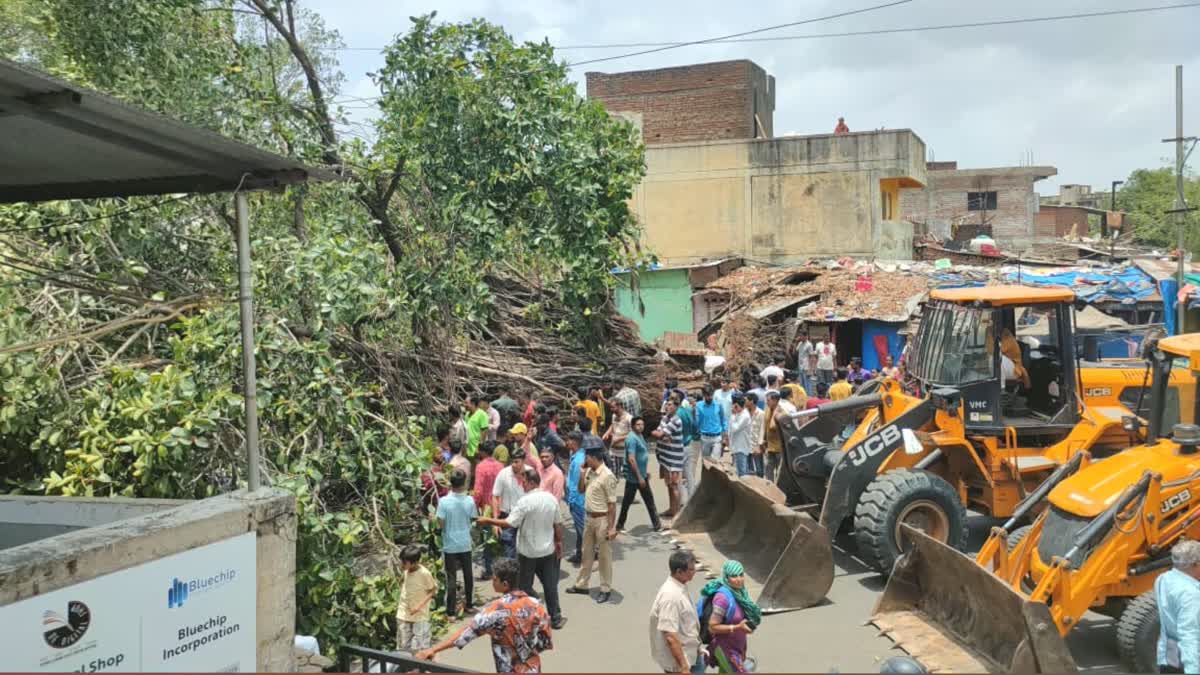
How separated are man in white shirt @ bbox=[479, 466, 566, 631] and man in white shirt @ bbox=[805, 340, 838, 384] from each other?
12865 mm

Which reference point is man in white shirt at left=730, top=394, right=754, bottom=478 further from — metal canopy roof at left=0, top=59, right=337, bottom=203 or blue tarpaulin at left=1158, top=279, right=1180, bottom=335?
blue tarpaulin at left=1158, top=279, right=1180, bottom=335

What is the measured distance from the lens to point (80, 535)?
17.2 feet

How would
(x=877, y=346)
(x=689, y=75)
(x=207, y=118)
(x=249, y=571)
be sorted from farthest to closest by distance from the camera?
(x=689, y=75) < (x=877, y=346) < (x=207, y=118) < (x=249, y=571)

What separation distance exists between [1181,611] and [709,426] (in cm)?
716

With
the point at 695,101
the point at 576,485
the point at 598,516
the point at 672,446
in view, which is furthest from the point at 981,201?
the point at 598,516

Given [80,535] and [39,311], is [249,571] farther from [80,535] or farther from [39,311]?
[39,311]

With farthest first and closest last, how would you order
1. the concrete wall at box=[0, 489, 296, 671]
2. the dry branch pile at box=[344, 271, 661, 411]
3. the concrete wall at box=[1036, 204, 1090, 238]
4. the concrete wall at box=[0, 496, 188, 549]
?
the concrete wall at box=[1036, 204, 1090, 238] → the dry branch pile at box=[344, 271, 661, 411] → the concrete wall at box=[0, 496, 188, 549] → the concrete wall at box=[0, 489, 296, 671]

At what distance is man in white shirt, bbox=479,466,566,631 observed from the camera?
872cm

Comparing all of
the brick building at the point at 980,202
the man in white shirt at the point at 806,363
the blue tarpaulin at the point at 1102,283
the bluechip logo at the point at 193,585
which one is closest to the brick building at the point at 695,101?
the brick building at the point at 980,202

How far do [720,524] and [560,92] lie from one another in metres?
5.65

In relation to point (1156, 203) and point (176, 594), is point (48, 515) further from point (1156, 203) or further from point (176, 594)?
point (1156, 203)

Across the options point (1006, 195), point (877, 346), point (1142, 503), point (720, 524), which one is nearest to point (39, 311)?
point (720, 524)

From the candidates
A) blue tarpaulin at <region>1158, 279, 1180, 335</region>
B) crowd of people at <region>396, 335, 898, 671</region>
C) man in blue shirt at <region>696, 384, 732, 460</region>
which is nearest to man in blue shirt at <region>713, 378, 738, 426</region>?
crowd of people at <region>396, 335, 898, 671</region>

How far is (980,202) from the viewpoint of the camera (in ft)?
147
